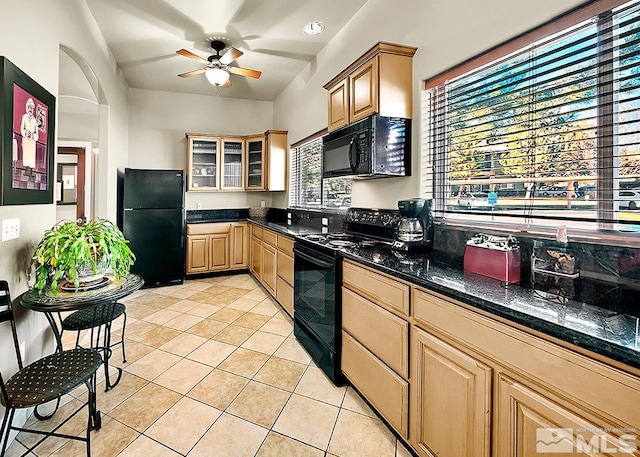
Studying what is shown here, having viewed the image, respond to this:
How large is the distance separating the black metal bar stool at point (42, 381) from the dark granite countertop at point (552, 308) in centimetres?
155

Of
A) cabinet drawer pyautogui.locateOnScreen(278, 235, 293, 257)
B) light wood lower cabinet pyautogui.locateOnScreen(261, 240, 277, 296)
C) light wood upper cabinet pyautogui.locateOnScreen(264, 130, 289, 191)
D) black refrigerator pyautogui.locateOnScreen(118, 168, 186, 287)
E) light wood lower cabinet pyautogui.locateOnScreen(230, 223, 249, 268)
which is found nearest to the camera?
cabinet drawer pyautogui.locateOnScreen(278, 235, 293, 257)

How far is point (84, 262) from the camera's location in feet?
5.82

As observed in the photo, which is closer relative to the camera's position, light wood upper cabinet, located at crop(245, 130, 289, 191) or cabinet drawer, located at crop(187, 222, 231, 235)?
cabinet drawer, located at crop(187, 222, 231, 235)

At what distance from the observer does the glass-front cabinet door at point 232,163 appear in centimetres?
536

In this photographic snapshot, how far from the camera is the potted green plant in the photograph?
169 cm

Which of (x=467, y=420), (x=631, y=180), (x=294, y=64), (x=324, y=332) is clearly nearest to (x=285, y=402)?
(x=324, y=332)

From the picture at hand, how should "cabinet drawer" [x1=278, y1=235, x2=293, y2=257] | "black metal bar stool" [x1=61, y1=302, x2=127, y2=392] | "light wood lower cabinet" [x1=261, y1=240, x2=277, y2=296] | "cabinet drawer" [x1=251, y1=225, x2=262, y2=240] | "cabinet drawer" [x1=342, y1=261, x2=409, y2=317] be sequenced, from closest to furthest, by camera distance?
"cabinet drawer" [x1=342, y1=261, x2=409, y2=317] → "black metal bar stool" [x1=61, y1=302, x2=127, y2=392] → "cabinet drawer" [x1=278, y1=235, x2=293, y2=257] → "light wood lower cabinet" [x1=261, y1=240, x2=277, y2=296] → "cabinet drawer" [x1=251, y1=225, x2=262, y2=240]

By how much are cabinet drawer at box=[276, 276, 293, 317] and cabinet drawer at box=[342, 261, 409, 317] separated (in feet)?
4.15

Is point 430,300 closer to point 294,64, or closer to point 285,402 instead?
point 285,402

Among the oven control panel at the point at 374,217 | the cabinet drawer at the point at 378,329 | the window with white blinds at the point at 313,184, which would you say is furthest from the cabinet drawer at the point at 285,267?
the cabinet drawer at the point at 378,329

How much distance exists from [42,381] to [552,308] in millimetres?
2084

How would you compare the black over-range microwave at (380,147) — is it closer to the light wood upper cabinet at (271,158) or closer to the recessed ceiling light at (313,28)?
the recessed ceiling light at (313,28)

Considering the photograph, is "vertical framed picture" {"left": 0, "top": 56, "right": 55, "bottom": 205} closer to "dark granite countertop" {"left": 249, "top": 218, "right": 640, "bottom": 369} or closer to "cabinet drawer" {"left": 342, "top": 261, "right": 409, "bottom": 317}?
"cabinet drawer" {"left": 342, "top": 261, "right": 409, "bottom": 317}

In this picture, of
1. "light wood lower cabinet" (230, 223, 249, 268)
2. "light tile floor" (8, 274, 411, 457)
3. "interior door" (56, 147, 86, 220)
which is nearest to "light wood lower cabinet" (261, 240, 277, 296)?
Result: "light tile floor" (8, 274, 411, 457)
